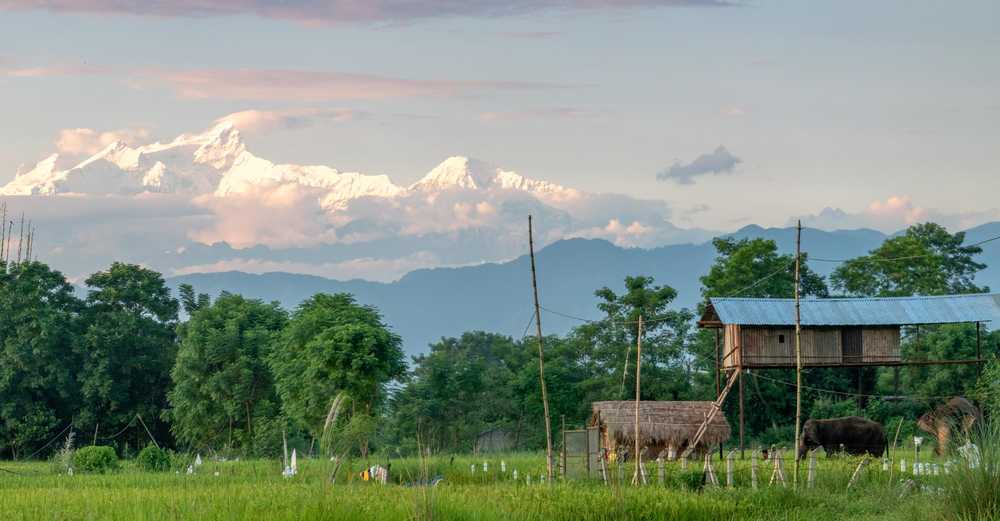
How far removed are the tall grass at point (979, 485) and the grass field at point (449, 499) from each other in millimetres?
372

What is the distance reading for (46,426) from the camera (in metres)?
47.5

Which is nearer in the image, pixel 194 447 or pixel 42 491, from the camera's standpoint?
pixel 42 491

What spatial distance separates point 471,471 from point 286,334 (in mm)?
13023

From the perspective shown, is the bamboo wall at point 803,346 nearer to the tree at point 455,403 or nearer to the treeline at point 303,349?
the treeline at point 303,349

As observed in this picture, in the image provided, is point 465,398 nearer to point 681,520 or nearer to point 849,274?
point 849,274

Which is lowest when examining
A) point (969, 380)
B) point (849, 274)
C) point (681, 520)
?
point (681, 520)

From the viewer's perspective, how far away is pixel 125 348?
50.2 metres

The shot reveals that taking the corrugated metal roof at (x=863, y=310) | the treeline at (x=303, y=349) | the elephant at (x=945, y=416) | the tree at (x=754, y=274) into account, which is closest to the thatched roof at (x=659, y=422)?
the corrugated metal roof at (x=863, y=310)

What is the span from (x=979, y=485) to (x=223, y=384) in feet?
109

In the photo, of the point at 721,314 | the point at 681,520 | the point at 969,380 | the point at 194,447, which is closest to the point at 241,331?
the point at 194,447

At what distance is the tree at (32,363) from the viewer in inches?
1860

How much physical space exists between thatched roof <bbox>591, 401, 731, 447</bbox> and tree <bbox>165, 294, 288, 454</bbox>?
13553 mm

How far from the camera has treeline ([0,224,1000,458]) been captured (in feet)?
145

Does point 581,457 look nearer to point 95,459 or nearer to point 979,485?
point 95,459
